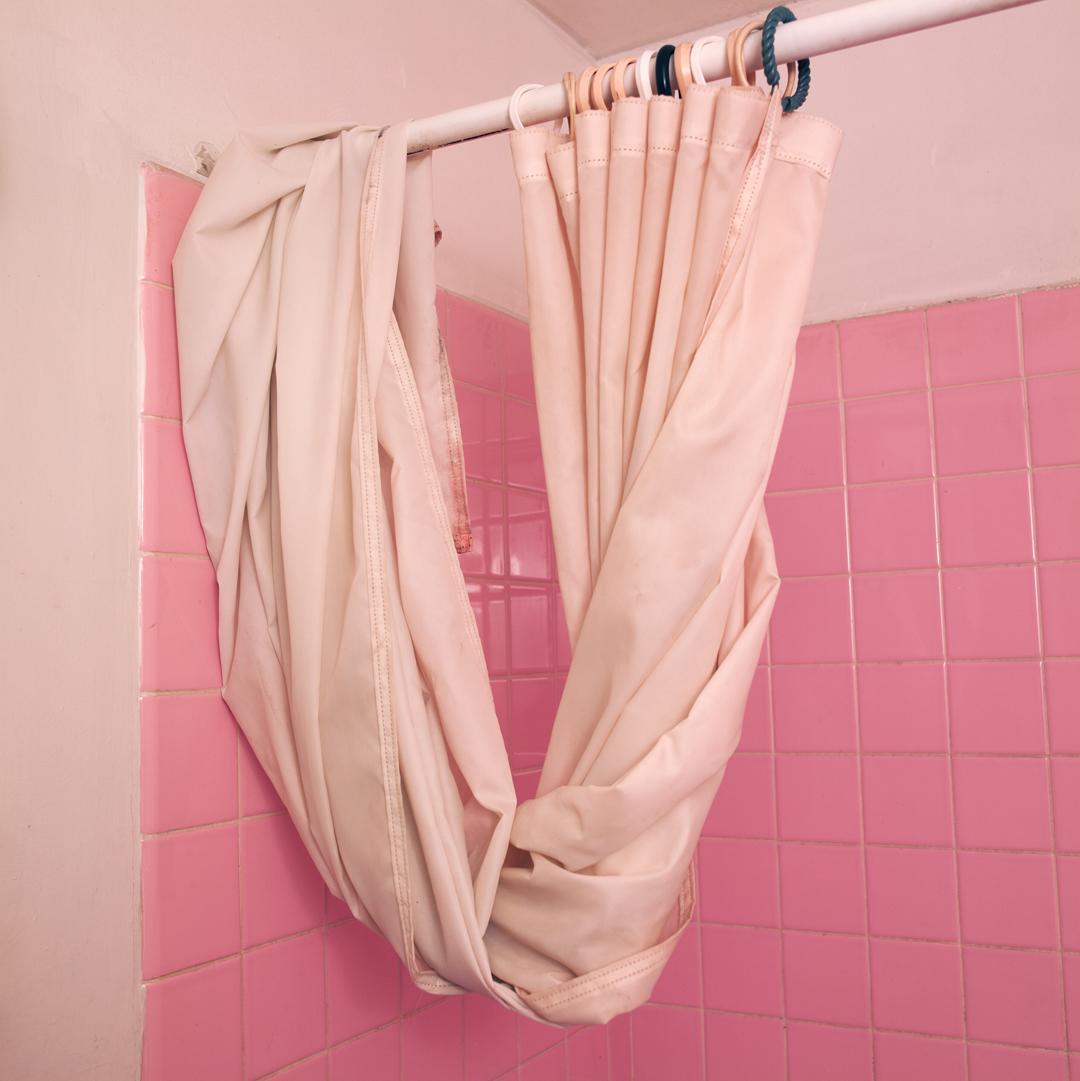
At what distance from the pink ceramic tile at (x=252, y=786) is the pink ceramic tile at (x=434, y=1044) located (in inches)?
14.2

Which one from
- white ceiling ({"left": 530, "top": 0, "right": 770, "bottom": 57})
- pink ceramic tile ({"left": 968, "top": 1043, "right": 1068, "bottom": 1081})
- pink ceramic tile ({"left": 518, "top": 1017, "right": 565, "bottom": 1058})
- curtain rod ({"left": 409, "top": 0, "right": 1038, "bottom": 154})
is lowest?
pink ceramic tile ({"left": 968, "top": 1043, "right": 1068, "bottom": 1081})

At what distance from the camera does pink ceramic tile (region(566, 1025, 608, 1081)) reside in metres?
1.72

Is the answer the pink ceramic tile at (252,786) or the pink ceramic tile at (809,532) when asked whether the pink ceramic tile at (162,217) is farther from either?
the pink ceramic tile at (809,532)

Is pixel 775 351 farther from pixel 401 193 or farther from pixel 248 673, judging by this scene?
pixel 248 673

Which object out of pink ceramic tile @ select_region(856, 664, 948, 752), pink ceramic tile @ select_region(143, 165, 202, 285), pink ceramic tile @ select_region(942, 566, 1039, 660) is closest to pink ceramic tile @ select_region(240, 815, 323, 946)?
pink ceramic tile @ select_region(143, 165, 202, 285)

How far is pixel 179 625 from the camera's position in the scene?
1099 millimetres

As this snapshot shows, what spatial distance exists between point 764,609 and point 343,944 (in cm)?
62

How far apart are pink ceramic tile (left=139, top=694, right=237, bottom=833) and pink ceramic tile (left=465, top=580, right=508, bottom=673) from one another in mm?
486

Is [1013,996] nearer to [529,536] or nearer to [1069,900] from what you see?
[1069,900]

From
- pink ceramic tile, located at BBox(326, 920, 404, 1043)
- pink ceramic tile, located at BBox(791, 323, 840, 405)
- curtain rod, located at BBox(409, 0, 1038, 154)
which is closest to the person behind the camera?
curtain rod, located at BBox(409, 0, 1038, 154)

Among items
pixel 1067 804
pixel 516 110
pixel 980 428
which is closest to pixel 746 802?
pixel 1067 804

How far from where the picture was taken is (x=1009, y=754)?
1.59 meters

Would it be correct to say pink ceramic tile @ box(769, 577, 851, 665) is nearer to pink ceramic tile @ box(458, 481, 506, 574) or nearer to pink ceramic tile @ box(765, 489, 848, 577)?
pink ceramic tile @ box(765, 489, 848, 577)

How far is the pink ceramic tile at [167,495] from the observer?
1.08m
